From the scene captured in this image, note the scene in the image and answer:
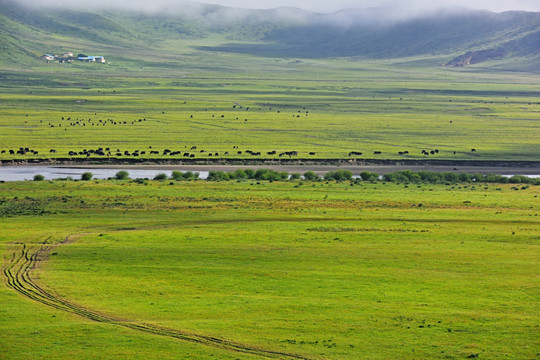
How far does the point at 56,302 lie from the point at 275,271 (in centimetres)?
1176

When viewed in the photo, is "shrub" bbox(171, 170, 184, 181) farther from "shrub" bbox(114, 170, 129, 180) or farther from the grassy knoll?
the grassy knoll

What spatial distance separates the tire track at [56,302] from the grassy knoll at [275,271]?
0.33 metres

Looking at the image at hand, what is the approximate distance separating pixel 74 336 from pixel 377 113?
138 meters

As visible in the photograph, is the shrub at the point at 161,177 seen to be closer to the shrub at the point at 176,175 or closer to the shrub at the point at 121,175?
the shrub at the point at 176,175

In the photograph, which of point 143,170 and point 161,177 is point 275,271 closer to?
point 161,177

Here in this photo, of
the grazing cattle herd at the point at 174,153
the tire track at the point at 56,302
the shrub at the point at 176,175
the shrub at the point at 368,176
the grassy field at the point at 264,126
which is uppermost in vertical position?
the grassy field at the point at 264,126

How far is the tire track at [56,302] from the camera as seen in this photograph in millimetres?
31453

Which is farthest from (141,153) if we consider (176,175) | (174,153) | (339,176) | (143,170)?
(339,176)

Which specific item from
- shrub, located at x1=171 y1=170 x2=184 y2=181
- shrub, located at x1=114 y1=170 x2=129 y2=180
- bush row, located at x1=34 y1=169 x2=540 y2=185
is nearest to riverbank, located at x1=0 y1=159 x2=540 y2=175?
bush row, located at x1=34 y1=169 x2=540 y2=185

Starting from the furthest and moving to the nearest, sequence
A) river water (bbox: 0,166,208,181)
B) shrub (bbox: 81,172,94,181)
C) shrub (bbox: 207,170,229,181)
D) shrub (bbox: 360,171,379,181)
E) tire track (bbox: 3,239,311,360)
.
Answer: shrub (bbox: 360,171,379,181), river water (bbox: 0,166,208,181), shrub (bbox: 207,170,229,181), shrub (bbox: 81,172,94,181), tire track (bbox: 3,239,311,360)

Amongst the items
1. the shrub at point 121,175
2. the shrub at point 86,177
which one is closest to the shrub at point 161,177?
the shrub at point 121,175

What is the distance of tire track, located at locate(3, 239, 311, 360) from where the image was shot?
31.5 m

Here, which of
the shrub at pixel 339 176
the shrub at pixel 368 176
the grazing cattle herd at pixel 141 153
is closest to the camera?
the shrub at pixel 339 176

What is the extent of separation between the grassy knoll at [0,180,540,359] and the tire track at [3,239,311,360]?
0.33m
